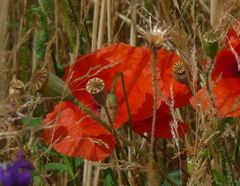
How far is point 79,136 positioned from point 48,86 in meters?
0.09

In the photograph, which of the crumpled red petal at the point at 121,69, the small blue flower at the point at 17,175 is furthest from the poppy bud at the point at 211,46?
the small blue flower at the point at 17,175

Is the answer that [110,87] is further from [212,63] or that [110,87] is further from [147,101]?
[212,63]

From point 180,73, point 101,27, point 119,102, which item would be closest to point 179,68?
point 180,73

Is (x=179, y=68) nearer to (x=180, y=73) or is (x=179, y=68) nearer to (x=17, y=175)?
(x=180, y=73)

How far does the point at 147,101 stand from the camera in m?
0.96

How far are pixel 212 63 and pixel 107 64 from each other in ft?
0.55

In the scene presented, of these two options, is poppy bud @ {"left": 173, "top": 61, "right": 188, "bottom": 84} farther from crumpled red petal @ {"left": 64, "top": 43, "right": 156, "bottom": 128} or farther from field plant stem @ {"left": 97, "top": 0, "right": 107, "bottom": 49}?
field plant stem @ {"left": 97, "top": 0, "right": 107, "bottom": 49}

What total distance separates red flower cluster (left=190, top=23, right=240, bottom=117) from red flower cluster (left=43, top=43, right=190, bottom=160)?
0.05 metres

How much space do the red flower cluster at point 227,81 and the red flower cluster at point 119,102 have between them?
0.16ft

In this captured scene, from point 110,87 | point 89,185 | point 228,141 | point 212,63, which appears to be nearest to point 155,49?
point 212,63

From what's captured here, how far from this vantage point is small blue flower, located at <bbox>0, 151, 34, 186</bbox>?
628mm

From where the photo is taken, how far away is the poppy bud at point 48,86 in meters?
0.86

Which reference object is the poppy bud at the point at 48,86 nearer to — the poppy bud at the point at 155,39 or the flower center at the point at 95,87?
the flower center at the point at 95,87

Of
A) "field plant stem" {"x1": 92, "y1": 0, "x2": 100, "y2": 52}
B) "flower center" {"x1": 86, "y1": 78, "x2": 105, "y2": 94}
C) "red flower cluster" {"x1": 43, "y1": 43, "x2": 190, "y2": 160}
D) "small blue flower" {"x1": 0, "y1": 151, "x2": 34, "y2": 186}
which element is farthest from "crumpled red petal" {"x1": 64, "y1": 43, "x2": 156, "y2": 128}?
"small blue flower" {"x1": 0, "y1": 151, "x2": 34, "y2": 186}
